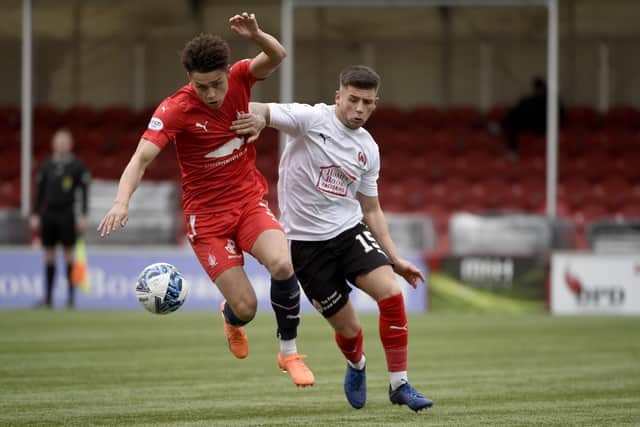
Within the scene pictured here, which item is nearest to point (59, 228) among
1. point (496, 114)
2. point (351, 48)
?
point (496, 114)

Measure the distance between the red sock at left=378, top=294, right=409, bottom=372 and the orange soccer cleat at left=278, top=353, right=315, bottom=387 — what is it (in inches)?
20.5

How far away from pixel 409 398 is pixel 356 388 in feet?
1.92

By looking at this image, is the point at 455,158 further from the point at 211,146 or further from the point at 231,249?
the point at 211,146

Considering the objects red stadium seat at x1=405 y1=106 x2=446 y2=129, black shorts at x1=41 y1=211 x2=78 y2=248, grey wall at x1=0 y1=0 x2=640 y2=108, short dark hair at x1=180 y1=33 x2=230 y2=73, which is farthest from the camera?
grey wall at x1=0 y1=0 x2=640 y2=108

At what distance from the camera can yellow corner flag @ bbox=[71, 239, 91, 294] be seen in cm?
1655

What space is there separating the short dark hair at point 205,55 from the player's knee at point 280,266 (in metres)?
1.24

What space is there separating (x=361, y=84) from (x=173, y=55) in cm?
1908

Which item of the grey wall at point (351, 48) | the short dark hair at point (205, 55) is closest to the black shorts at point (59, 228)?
the short dark hair at point (205, 55)

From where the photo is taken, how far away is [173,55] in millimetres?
25766

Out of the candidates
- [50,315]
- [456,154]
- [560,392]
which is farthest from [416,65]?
[560,392]

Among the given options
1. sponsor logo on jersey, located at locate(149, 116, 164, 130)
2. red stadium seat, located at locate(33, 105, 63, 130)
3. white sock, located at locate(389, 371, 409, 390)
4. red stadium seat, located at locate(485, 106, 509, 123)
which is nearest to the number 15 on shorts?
white sock, located at locate(389, 371, 409, 390)

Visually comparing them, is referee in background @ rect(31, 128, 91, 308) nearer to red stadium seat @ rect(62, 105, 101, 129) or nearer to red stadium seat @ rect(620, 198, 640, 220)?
red stadium seat @ rect(62, 105, 101, 129)

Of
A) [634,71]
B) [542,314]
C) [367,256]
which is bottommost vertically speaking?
[542,314]

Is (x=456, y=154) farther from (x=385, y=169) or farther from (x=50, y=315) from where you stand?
(x=50, y=315)
